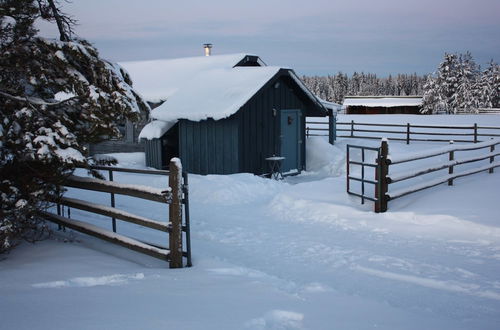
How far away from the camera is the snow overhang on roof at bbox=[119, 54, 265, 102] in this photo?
2094cm

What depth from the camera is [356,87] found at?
12550cm

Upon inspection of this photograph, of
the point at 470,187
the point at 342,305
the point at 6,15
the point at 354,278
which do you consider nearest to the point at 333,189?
the point at 470,187

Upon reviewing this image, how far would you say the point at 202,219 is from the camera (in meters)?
10.5

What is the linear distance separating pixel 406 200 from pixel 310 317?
268 inches

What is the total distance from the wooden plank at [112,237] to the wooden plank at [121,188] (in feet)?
2.00

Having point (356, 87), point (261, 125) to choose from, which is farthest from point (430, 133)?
point (356, 87)

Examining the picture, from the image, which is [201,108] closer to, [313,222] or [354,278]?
[313,222]

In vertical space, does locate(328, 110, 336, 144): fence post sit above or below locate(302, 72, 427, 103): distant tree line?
below

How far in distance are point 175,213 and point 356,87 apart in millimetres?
124289

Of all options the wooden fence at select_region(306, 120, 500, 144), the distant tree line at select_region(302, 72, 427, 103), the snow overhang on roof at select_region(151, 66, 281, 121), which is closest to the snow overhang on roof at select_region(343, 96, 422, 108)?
the wooden fence at select_region(306, 120, 500, 144)

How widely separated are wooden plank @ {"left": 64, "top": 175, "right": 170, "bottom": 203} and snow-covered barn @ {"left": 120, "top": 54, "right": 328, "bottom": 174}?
8.30 meters

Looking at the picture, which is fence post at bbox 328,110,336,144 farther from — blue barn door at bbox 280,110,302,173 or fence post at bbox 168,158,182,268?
fence post at bbox 168,158,182,268

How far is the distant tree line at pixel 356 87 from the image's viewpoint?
114m

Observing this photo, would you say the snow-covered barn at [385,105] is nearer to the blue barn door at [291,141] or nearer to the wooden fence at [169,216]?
the blue barn door at [291,141]
